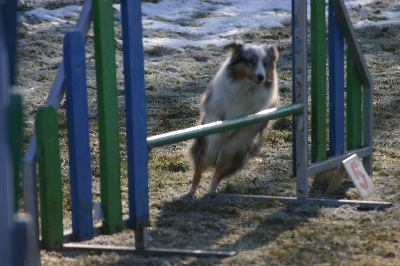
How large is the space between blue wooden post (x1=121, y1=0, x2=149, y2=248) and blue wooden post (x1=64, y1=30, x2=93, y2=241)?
285 millimetres

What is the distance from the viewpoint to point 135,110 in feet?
14.6

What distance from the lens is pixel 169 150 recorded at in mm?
7238

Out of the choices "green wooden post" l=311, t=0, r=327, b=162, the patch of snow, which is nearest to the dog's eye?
"green wooden post" l=311, t=0, r=327, b=162

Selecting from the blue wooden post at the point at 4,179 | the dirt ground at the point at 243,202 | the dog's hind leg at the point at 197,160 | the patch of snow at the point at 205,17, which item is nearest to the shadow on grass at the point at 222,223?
the dirt ground at the point at 243,202

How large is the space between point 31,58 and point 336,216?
19.6 feet

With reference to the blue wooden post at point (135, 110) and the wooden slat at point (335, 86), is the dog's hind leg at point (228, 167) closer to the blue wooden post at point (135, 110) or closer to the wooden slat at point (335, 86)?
the wooden slat at point (335, 86)

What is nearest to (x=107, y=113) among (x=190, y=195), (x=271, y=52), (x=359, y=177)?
(x=190, y=195)

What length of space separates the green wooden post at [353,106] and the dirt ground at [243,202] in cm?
29

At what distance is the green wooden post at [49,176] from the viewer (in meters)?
4.04

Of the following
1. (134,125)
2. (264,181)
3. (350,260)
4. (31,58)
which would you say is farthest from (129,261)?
(31,58)

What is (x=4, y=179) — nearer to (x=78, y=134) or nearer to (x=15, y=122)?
(x=15, y=122)

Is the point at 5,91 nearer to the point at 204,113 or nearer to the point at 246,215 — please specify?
the point at 246,215

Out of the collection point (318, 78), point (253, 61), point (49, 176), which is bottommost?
point (49, 176)

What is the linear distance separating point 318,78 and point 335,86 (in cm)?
26
